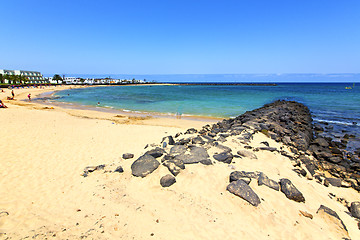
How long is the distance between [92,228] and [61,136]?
885 cm

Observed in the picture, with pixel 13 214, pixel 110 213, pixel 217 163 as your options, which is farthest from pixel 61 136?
pixel 217 163

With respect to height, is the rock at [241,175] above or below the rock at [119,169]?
above

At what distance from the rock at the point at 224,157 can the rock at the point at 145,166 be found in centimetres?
223

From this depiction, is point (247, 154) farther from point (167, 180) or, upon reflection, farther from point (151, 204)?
point (151, 204)

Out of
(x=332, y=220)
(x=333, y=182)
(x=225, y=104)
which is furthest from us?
(x=225, y=104)

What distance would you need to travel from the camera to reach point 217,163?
630 cm

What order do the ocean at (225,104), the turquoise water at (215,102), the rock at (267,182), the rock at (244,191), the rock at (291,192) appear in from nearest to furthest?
1. the rock at (244,191)
2. the rock at (291,192)
3. the rock at (267,182)
4. the ocean at (225,104)
5. the turquoise water at (215,102)

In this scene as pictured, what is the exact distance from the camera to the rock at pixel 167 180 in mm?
5285

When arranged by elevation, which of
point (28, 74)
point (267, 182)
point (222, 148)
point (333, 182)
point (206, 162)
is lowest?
point (333, 182)

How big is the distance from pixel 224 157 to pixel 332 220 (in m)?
3.25

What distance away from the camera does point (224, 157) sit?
21.4 feet


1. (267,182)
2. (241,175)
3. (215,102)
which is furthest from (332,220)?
(215,102)

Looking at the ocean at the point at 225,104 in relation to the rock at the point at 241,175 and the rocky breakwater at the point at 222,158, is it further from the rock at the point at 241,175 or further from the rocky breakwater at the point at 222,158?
the rock at the point at 241,175

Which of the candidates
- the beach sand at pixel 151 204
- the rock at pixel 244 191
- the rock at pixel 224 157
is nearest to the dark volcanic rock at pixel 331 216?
the beach sand at pixel 151 204
